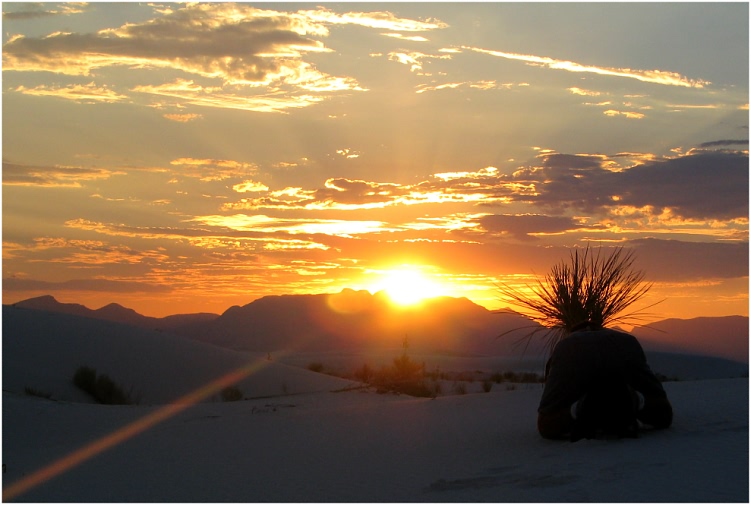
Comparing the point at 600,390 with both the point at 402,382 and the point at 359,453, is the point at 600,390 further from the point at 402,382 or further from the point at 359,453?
the point at 402,382

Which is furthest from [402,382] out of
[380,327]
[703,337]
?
[703,337]

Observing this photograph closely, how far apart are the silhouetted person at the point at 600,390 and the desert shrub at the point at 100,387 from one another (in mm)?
13092

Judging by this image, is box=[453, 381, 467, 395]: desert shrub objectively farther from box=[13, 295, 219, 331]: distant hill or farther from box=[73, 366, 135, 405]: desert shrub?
box=[13, 295, 219, 331]: distant hill

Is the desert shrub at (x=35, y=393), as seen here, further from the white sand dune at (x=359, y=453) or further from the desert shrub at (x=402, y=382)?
the desert shrub at (x=402, y=382)

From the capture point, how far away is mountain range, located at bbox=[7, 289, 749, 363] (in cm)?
8344

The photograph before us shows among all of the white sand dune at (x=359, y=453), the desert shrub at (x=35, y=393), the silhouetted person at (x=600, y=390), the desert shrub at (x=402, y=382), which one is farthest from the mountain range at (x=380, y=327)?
the silhouetted person at (x=600, y=390)

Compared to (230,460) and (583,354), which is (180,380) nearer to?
(230,460)

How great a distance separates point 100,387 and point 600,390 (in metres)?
14.3

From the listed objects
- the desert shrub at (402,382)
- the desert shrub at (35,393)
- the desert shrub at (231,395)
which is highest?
the desert shrub at (402,382)

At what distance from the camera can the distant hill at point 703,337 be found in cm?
8231

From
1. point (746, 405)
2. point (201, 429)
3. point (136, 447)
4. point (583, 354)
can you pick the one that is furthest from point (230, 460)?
point (746, 405)

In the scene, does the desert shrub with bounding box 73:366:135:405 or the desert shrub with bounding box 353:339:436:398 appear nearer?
the desert shrub with bounding box 353:339:436:398

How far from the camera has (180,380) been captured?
75.3ft

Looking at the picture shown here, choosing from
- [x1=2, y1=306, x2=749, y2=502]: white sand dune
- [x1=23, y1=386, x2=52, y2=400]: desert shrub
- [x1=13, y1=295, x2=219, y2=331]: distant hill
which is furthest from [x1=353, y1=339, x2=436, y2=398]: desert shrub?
[x1=13, y1=295, x2=219, y2=331]: distant hill
